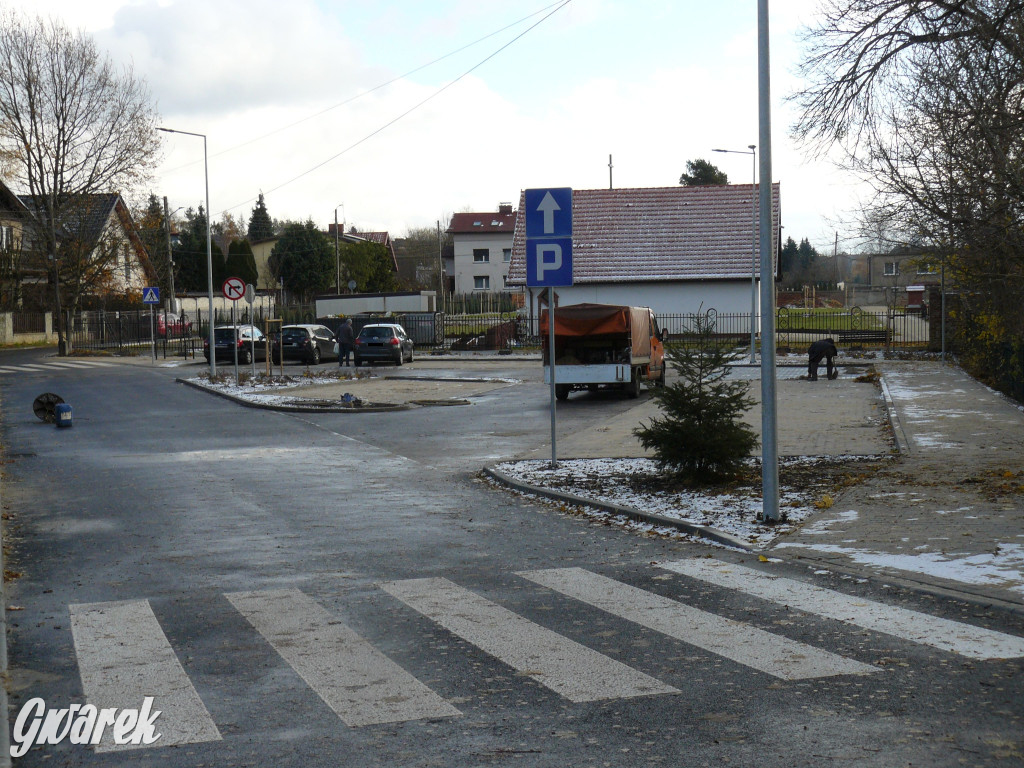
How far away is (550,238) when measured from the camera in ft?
42.4

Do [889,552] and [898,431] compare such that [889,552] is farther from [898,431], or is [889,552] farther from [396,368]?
[396,368]

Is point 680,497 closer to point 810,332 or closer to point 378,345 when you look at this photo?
point 378,345

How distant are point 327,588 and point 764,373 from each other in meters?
4.36

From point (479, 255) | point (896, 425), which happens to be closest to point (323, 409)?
point (896, 425)

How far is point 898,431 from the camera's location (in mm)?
16172

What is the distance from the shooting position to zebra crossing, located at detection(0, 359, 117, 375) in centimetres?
3700

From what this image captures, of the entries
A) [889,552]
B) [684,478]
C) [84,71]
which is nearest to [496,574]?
[889,552]

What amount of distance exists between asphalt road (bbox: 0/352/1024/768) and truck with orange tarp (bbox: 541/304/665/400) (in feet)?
41.1

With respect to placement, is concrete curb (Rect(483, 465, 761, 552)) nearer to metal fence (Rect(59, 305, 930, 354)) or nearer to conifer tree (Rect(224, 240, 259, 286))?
metal fence (Rect(59, 305, 930, 354))

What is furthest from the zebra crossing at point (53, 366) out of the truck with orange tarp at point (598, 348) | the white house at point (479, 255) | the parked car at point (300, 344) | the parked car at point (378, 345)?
the white house at point (479, 255)

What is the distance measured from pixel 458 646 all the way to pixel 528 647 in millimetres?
393

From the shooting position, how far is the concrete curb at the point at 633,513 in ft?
29.4

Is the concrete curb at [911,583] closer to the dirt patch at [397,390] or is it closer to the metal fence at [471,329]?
the dirt patch at [397,390]

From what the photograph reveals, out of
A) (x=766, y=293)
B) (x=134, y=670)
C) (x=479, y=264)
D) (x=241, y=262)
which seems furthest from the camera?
(x=479, y=264)
